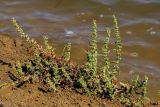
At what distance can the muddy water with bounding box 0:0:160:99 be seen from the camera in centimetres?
434

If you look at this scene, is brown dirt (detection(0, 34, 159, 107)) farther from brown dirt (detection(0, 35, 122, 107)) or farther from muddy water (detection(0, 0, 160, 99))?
muddy water (detection(0, 0, 160, 99))

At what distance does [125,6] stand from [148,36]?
97 cm

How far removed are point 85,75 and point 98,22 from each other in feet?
7.00

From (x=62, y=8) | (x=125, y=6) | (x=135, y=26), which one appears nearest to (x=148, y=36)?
(x=135, y=26)

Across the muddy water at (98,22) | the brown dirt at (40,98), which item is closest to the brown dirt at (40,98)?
the brown dirt at (40,98)

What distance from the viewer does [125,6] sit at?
5.68 metres

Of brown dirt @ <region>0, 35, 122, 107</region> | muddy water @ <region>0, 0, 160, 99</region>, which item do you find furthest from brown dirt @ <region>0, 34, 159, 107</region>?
muddy water @ <region>0, 0, 160, 99</region>

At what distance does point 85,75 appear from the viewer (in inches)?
128

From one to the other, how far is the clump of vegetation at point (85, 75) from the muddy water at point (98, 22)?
76 cm

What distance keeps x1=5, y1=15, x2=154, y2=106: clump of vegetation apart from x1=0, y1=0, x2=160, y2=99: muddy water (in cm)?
76

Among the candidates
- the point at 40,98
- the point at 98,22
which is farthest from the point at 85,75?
the point at 98,22

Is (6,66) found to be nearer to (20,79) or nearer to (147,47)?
(20,79)

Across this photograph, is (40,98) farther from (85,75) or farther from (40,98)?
(85,75)

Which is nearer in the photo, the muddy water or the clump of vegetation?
the clump of vegetation
